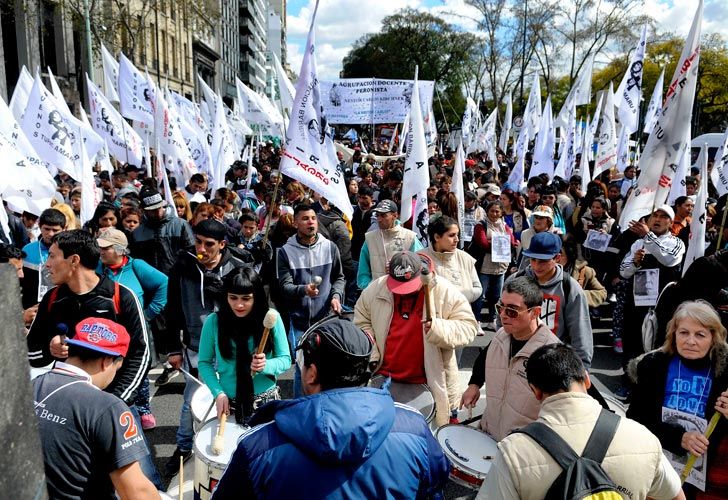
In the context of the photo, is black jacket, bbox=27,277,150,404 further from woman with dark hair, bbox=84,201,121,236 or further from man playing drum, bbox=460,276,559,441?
woman with dark hair, bbox=84,201,121,236

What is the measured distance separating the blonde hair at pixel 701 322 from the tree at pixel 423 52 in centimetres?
6148

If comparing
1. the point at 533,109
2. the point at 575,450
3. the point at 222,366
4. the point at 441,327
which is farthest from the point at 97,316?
the point at 533,109

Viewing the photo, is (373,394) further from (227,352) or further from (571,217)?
(571,217)

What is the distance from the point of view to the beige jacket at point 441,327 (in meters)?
3.73

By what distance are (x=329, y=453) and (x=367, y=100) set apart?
1351 cm

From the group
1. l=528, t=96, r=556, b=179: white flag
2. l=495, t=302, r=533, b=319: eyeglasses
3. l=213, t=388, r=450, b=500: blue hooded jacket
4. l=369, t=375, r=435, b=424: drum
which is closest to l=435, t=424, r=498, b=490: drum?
l=369, t=375, r=435, b=424: drum

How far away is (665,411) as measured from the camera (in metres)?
3.02

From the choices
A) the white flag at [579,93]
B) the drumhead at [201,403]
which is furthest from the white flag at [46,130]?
the white flag at [579,93]

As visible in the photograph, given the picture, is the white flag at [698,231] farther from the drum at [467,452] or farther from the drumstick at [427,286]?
the drum at [467,452]

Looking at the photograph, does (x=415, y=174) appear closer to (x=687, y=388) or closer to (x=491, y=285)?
(x=491, y=285)

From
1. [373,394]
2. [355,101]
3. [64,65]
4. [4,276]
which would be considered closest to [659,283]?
[373,394]

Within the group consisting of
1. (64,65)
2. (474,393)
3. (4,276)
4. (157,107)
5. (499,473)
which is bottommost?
(474,393)

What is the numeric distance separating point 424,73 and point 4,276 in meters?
65.5

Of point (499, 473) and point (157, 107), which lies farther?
point (157, 107)
